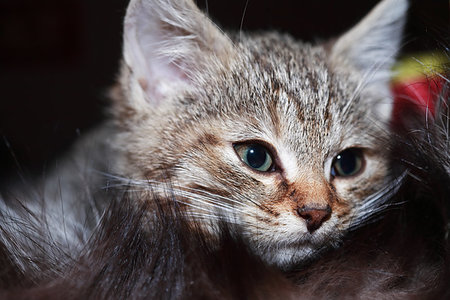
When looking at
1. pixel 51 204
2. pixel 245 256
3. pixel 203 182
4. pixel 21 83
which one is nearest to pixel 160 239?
pixel 245 256

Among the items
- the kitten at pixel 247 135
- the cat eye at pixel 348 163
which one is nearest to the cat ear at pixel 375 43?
the kitten at pixel 247 135

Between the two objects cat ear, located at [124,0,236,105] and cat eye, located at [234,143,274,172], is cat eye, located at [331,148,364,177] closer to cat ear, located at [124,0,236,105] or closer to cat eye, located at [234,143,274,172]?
cat eye, located at [234,143,274,172]

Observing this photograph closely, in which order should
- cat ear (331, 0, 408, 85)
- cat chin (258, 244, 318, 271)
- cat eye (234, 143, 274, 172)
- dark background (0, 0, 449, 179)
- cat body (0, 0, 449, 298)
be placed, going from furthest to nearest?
dark background (0, 0, 449, 179) → cat ear (331, 0, 408, 85) → cat eye (234, 143, 274, 172) → cat chin (258, 244, 318, 271) → cat body (0, 0, 449, 298)

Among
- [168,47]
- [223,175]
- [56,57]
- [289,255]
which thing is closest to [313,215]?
[289,255]

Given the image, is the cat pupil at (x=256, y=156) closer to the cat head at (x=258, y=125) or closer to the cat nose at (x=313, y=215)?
the cat head at (x=258, y=125)

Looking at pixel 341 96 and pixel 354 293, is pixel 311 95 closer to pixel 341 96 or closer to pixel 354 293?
pixel 341 96

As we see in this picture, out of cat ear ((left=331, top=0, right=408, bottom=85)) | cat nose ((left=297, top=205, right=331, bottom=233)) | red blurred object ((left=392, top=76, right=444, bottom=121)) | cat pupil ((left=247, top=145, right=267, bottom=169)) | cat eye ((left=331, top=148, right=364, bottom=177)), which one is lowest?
cat nose ((left=297, top=205, right=331, bottom=233))

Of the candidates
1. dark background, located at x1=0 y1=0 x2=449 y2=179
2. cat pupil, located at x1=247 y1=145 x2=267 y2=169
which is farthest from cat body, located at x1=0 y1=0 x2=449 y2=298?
dark background, located at x1=0 y1=0 x2=449 y2=179
